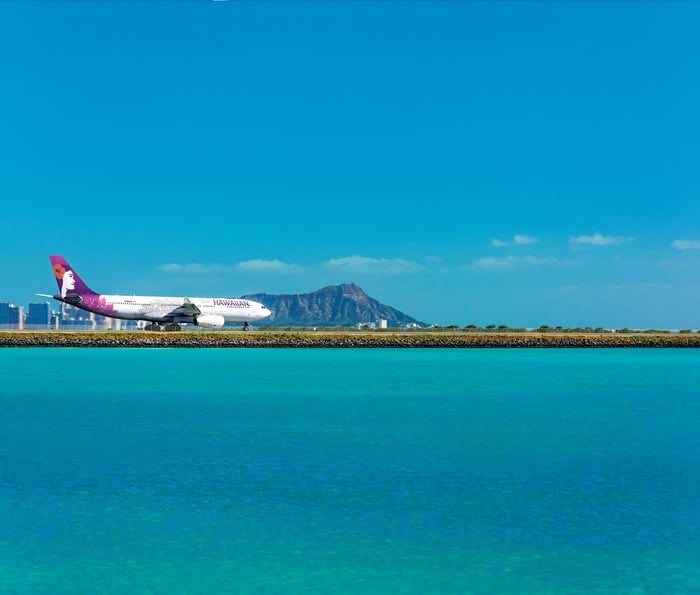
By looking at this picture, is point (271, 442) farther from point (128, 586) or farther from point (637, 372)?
point (637, 372)

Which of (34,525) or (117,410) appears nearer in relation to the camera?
(34,525)

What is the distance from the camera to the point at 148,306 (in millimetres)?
104125

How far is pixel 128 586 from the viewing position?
50.5 ft

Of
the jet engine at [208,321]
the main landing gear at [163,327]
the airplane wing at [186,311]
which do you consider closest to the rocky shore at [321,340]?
the jet engine at [208,321]

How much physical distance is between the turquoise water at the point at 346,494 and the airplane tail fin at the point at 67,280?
5550 centimetres

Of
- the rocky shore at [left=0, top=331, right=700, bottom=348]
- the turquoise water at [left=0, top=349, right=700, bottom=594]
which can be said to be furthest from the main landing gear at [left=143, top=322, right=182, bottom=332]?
the turquoise water at [left=0, top=349, right=700, bottom=594]

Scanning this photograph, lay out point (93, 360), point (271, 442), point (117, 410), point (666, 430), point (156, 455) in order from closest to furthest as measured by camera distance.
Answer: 1. point (156, 455)
2. point (271, 442)
3. point (666, 430)
4. point (117, 410)
5. point (93, 360)

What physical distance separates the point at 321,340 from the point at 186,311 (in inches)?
778

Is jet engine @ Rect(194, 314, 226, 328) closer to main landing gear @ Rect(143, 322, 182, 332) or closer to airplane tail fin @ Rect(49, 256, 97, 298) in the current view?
main landing gear @ Rect(143, 322, 182, 332)

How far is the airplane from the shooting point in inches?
4008

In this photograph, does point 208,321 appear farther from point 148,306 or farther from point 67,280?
point 67,280

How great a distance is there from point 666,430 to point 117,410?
29.1 metres

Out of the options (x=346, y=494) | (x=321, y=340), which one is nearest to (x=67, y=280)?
(x=321, y=340)

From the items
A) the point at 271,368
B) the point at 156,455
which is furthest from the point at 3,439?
the point at 271,368
